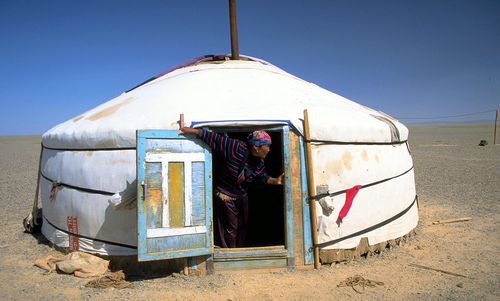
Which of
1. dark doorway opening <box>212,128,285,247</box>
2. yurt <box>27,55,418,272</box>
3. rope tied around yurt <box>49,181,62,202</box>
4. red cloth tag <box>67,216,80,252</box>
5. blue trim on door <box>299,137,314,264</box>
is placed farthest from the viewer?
dark doorway opening <box>212,128,285,247</box>

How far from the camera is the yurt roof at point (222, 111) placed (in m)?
3.78

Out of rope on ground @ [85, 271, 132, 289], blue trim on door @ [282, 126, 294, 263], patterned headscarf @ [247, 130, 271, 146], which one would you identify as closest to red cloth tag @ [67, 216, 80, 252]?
rope on ground @ [85, 271, 132, 289]

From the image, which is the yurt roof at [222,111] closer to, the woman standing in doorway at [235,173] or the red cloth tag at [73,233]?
the woman standing in doorway at [235,173]

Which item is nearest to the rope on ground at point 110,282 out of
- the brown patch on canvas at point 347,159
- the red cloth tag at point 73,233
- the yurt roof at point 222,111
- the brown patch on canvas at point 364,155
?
the red cloth tag at point 73,233

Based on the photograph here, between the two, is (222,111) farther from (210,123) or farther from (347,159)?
(347,159)

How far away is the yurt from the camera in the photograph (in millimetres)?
3479

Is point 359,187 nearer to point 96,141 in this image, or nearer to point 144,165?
point 144,165

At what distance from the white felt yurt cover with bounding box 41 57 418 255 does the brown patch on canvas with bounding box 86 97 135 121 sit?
0.08 ft

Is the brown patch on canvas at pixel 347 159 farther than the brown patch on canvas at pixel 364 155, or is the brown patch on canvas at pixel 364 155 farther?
the brown patch on canvas at pixel 364 155

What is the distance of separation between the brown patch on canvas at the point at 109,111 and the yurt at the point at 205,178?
0.03 m

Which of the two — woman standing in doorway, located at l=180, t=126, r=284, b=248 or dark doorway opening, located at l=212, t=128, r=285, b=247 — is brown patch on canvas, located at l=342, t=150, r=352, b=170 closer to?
woman standing in doorway, located at l=180, t=126, r=284, b=248

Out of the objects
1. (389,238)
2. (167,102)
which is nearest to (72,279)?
(167,102)

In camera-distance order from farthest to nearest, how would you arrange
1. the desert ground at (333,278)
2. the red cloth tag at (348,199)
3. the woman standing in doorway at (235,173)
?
the red cloth tag at (348,199) < the woman standing in doorway at (235,173) < the desert ground at (333,278)

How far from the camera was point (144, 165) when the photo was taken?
3.38 m
